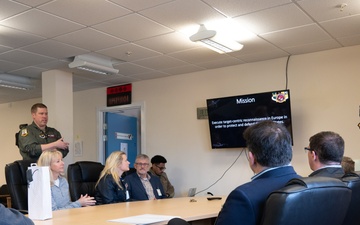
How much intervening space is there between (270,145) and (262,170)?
10 cm

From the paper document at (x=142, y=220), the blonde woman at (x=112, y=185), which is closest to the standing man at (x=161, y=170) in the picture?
the blonde woman at (x=112, y=185)

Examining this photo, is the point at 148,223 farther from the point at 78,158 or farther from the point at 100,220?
the point at 78,158

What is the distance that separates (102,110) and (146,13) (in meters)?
3.65

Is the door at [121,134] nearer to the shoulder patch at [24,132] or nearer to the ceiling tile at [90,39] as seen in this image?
the shoulder patch at [24,132]

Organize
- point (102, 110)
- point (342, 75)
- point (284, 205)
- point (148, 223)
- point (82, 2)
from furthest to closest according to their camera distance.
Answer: point (102, 110) → point (342, 75) → point (82, 2) → point (148, 223) → point (284, 205)

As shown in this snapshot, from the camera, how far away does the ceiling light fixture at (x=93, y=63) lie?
505cm

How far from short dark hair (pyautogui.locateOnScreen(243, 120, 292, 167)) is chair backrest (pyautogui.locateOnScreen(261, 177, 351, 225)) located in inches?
8.3

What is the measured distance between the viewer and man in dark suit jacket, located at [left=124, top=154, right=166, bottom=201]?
4.34 meters

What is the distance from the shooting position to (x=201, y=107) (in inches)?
238

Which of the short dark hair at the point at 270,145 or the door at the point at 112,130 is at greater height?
the door at the point at 112,130

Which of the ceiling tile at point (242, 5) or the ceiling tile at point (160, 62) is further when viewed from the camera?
the ceiling tile at point (160, 62)

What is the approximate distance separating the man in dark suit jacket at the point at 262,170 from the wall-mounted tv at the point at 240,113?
358 centimetres

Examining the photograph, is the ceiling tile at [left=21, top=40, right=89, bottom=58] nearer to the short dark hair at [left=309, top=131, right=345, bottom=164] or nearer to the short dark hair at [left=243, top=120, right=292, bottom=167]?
the short dark hair at [left=309, top=131, right=345, bottom=164]

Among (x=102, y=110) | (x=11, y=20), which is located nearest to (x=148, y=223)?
(x=11, y=20)
